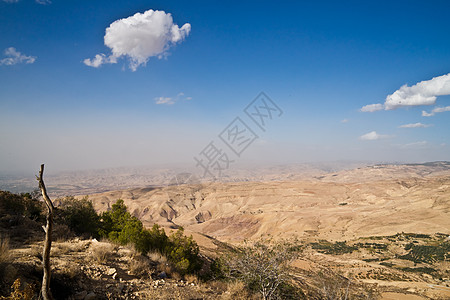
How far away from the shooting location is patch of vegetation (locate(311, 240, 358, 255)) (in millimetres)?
31359

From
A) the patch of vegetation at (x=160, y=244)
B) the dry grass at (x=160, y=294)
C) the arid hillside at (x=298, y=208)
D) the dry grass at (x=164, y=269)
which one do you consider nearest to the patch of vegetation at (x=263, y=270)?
the patch of vegetation at (x=160, y=244)

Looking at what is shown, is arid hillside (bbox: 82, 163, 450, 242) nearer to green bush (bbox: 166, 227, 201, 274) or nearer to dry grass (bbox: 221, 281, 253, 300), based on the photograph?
green bush (bbox: 166, 227, 201, 274)

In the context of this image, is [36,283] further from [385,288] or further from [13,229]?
[385,288]

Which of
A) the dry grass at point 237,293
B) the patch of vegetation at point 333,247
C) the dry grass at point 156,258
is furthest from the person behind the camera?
the patch of vegetation at point 333,247

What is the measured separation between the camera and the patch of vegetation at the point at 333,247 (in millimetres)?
31359

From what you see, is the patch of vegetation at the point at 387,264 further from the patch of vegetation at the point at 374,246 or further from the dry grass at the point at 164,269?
the dry grass at the point at 164,269

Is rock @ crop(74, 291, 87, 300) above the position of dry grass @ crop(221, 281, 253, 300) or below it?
above

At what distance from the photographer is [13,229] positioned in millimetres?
11273

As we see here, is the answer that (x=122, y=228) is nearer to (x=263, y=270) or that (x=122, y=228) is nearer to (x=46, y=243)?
(x=263, y=270)

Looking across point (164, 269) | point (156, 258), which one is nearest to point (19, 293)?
point (164, 269)

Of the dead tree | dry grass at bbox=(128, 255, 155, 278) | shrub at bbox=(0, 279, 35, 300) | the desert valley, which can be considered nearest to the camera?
the dead tree

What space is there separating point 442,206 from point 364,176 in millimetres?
119729

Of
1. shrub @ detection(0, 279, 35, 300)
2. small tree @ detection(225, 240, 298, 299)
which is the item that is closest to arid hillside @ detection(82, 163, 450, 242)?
small tree @ detection(225, 240, 298, 299)

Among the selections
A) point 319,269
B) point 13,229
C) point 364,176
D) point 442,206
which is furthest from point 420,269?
point 364,176
